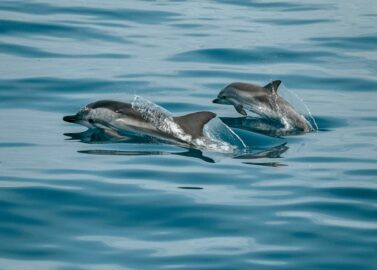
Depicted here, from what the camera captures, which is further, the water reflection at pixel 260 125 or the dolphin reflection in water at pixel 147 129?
the water reflection at pixel 260 125

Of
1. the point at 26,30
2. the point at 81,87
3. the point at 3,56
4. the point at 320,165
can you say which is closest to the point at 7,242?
the point at 320,165

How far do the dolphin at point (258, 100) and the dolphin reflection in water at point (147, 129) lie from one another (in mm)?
1307

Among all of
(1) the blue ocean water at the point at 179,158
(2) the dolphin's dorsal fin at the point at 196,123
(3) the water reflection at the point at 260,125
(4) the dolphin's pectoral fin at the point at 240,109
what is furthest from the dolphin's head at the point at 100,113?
(4) the dolphin's pectoral fin at the point at 240,109

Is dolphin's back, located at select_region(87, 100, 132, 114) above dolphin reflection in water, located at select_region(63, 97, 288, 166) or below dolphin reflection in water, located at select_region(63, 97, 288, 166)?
above

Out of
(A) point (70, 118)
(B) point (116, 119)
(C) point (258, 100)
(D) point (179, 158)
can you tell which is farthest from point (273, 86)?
(D) point (179, 158)

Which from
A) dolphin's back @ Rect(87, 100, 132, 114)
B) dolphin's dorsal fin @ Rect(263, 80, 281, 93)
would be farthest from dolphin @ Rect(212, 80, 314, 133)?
dolphin's back @ Rect(87, 100, 132, 114)

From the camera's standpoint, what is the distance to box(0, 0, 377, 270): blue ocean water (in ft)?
30.6

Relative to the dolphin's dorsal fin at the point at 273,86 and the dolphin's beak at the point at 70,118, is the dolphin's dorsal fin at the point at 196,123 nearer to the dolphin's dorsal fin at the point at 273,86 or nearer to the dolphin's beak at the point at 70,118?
the dolphin's beak at the point at 70,118

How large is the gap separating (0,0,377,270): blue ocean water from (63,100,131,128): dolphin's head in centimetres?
20

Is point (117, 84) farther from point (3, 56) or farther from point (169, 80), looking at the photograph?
point (3, 56)

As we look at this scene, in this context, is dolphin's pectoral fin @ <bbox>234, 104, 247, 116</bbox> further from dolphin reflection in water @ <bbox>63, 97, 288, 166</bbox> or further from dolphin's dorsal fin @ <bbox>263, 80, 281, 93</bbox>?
dolphin reflection in water @ <bbox>63, 97, 288, 166</bbox>

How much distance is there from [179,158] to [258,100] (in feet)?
10.5

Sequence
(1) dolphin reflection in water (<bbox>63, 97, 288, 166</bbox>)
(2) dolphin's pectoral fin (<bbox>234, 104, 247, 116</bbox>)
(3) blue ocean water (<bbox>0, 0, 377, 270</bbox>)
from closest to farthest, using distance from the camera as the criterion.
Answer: (3) blue ocean water (<bbox>0, 0, 377, 270</bbox>)
(1) dolphin reflection in water (<bbox>63, 97, 288, 166</bbox>)
(2) dolphin's pectoral fin (<bbox>234, 104, 247, 116</bbox>)

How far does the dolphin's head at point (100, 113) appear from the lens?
→ 46.5 feet
